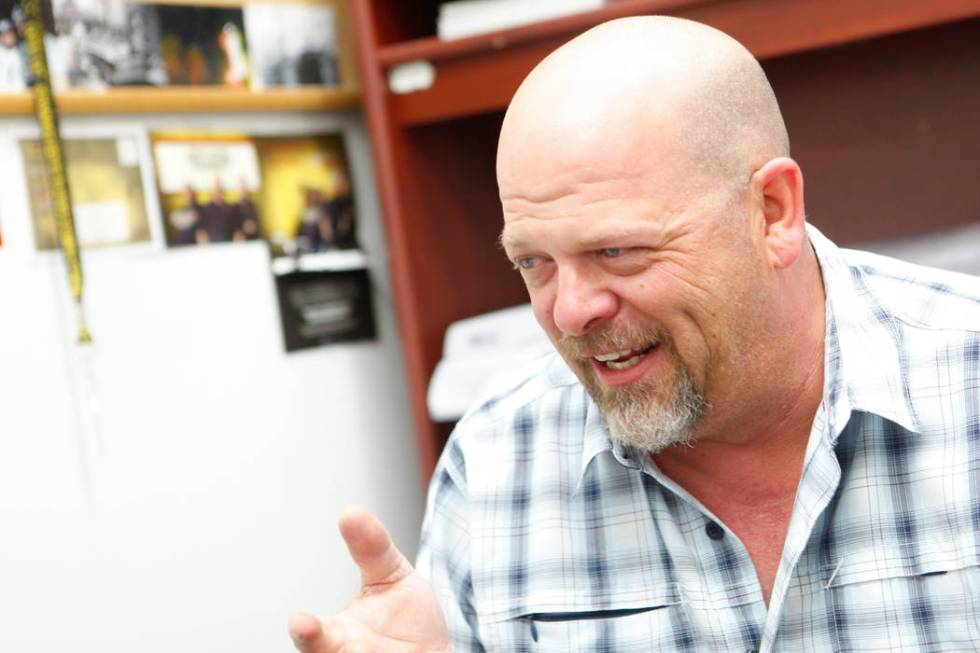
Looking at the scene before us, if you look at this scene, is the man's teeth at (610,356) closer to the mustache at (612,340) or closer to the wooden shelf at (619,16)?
the mustache at (612,340)

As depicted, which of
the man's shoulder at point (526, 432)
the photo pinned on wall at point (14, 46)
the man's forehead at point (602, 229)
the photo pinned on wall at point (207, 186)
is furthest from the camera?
the photo pinned on wall at point (207, 186)

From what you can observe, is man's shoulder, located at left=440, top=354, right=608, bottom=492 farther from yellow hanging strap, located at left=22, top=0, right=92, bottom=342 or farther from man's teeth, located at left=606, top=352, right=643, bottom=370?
yellow hanging strap, located at left=22, top=0, right=92, bottom=342

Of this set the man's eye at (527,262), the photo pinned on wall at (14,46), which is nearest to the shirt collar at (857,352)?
the man's eye at (527,262)

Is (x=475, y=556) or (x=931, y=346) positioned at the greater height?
(x=931, y=346)

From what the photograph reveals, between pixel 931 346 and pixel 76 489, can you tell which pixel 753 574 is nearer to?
pixel 931 346

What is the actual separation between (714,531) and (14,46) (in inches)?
41.3

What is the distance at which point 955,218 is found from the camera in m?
1.88

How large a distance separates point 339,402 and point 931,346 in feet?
3.27

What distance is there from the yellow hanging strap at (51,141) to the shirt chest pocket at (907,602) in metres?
1.02

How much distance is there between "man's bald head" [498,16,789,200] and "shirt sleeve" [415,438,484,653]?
379 mm

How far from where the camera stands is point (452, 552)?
1.29 m

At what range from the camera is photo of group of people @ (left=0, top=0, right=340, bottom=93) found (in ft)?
4.79

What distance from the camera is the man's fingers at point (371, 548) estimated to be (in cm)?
102

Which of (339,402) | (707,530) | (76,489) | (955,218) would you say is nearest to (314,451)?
(339,402)
